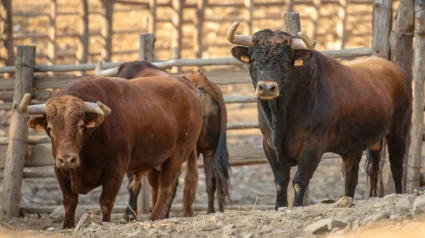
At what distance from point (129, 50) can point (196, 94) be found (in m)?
10.0

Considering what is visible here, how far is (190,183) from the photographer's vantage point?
978cm

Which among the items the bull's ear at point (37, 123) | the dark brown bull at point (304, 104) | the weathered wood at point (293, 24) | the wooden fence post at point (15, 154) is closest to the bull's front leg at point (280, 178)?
the dark brown bull at point (304, 104)

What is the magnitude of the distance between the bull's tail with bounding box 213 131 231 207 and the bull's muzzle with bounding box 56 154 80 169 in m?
3.11

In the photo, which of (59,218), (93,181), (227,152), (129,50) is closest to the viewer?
(93,181)

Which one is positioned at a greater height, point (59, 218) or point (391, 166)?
point (391, 166)

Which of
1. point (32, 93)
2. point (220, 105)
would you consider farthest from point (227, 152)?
point (32, 93)

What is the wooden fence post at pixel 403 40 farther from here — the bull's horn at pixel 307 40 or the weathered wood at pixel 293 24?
the bull's horn at pixel 307 40

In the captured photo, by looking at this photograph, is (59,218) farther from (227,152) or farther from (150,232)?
(150,232)

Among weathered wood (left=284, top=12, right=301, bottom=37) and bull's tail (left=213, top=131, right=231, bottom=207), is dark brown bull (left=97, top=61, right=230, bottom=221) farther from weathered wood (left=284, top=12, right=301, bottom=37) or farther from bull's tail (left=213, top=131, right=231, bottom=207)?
weathered wood (left=284, top=12, right=301, bottom=37)

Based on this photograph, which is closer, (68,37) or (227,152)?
(227,152)

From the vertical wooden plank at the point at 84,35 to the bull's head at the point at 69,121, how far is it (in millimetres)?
11673

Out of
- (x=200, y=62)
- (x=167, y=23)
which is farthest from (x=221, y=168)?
(x=167, y=23)

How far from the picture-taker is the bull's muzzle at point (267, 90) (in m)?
7.30

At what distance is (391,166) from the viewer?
31.6ft
